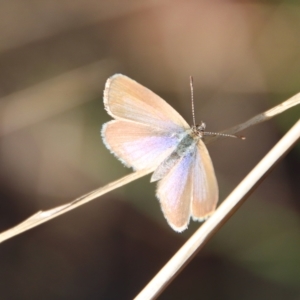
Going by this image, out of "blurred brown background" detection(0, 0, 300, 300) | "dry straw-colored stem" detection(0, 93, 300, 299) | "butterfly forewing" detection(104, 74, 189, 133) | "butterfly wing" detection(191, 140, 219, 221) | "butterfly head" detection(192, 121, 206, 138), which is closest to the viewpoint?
"dry straw-colored stem" detection(0, 93, 300, 299)

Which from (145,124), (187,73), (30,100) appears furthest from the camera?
(187,73)

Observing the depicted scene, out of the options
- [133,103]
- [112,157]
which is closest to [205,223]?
[133,103]

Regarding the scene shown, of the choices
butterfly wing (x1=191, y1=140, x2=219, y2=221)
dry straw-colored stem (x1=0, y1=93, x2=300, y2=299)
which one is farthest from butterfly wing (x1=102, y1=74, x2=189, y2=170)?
dry straw-colored stem (x1=0, y1=93, x2=300, y2=299)

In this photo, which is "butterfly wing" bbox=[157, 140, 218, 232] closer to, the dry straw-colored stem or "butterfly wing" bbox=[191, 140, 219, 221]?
"butterfly wing" bbox=[191, 140, 219, 221]

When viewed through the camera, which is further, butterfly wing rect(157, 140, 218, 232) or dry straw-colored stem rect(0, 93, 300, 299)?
butterfly wing rect(157, 140, 218, 232)

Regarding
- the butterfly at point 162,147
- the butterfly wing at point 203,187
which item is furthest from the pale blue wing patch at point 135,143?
the butterfly wing at point 203,187

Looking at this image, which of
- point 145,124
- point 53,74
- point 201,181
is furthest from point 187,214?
point 53,74

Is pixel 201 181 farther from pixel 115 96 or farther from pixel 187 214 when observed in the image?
pixel 115 96

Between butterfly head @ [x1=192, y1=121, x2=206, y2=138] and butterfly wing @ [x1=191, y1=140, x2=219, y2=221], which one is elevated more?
butterfly head @ [x1=192, y1=121, x2=206, y2=138]

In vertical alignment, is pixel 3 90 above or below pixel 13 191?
above
